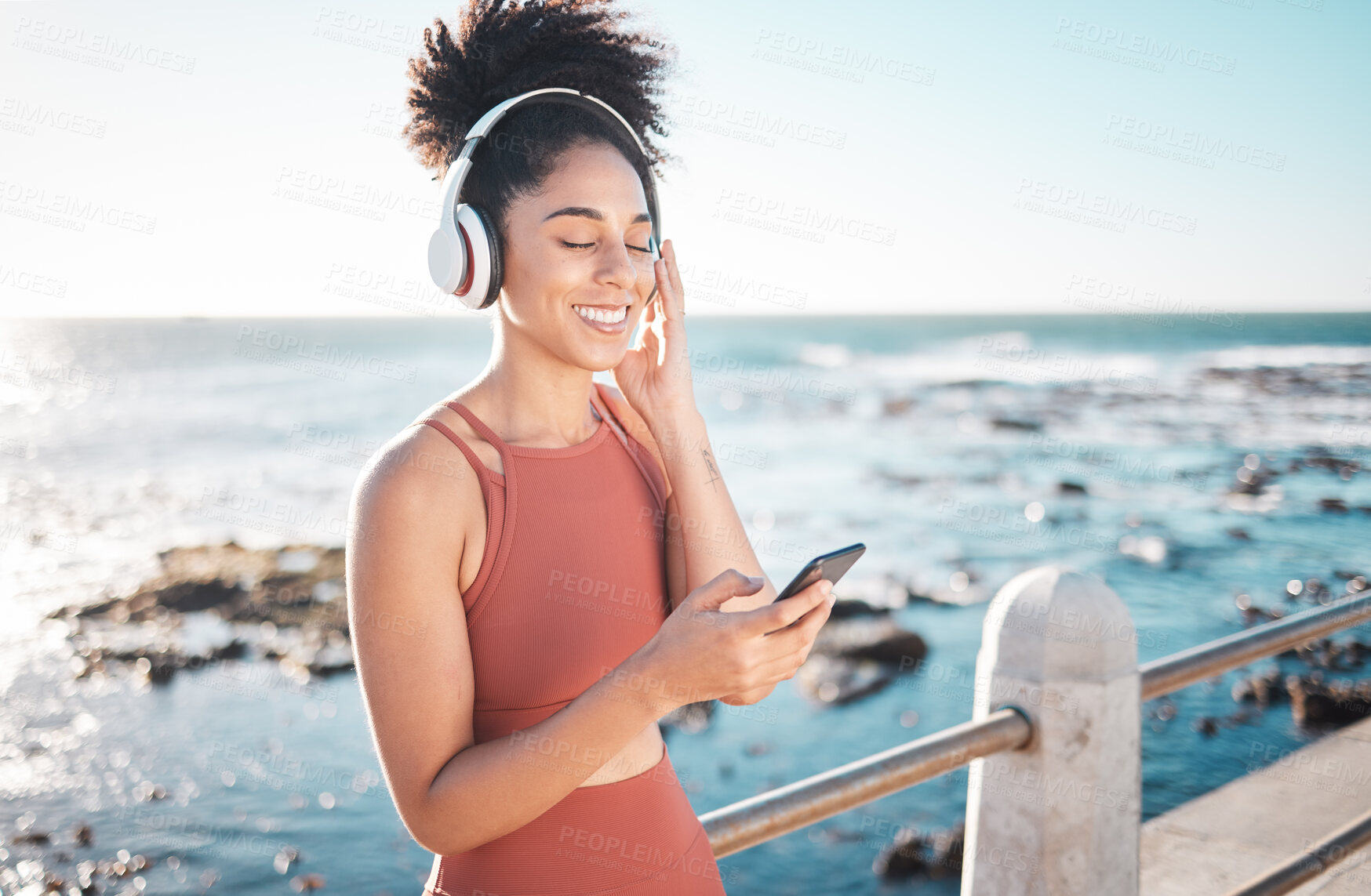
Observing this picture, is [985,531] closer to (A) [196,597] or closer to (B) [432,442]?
(A) [196,597]

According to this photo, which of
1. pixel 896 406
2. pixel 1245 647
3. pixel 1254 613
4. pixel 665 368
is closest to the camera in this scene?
pixel 665 368

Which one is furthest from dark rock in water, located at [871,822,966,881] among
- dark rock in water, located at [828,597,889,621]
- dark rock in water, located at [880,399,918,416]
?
dark rock in water, located at [880,399,918,416]

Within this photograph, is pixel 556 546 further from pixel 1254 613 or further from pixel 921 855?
pixel 1254 613

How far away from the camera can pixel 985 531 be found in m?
20.0

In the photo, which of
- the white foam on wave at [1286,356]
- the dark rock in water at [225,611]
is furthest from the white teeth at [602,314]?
the white foam on wave at [1286,356]

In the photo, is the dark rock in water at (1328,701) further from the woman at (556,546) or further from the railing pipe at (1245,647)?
the woman at (556,546)

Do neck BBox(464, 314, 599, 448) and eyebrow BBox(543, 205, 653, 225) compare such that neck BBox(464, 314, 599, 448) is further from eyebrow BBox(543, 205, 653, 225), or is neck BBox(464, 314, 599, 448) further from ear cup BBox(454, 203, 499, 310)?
eyebrow BBox(543, 205, 653, 225)

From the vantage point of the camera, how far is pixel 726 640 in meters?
1.24

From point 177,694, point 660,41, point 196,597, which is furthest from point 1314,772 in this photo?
point 196,597

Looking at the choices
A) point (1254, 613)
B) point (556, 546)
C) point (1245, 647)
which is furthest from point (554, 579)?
point (1254, 613)

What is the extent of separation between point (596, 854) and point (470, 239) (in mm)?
1107

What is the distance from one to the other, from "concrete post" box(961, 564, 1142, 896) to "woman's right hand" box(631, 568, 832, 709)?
1.17 m

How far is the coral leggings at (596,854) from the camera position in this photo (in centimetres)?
149

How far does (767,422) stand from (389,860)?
31.5 meters
